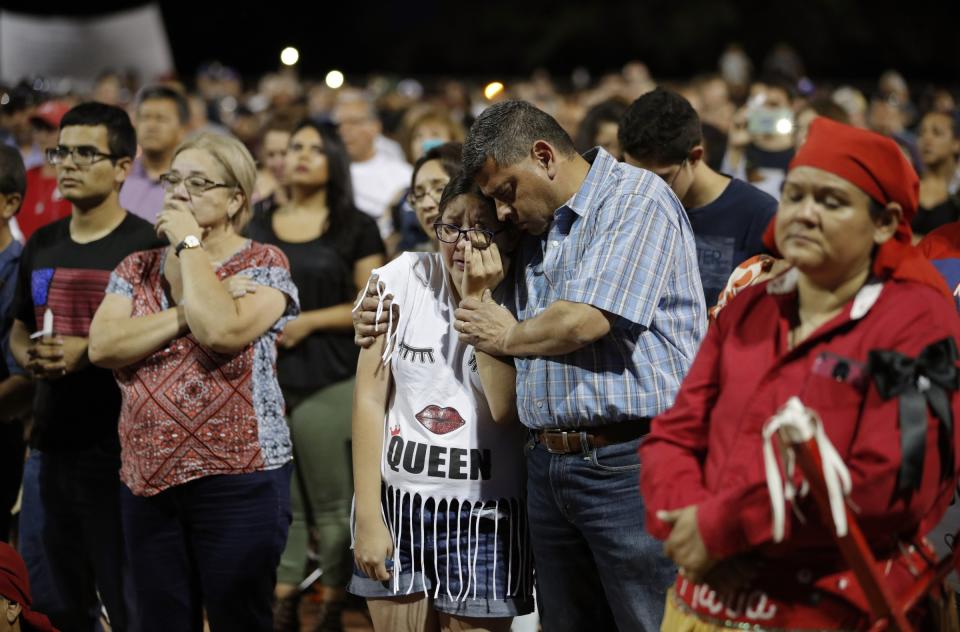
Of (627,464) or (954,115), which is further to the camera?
(954,115)

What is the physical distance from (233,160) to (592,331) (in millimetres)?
1664

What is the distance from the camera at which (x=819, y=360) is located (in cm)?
253

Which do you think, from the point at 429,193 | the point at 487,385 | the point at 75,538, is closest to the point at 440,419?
the point at 487,385

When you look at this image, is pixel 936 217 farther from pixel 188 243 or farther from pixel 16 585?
pixel 16 585

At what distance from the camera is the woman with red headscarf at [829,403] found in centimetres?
244

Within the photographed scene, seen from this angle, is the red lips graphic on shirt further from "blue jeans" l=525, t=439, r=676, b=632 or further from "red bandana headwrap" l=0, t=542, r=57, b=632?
"red bandana headwrap" l=0, t=542, r=57, b=632

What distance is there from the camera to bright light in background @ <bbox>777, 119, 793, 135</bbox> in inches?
287

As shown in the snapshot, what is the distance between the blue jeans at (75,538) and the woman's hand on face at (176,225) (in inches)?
38.4

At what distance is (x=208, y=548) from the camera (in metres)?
4.07

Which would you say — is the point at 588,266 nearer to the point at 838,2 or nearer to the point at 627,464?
the point at 627,464

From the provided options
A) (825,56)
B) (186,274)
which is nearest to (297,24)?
(825,56)

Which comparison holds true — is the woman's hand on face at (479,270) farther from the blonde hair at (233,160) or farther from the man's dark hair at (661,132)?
the man's dark hair at (661,132)

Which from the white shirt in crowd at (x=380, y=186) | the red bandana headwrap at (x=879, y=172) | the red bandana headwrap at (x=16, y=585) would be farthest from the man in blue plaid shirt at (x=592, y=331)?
the white shirt in crowd at (x=380, y=186)

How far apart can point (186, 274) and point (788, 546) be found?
220 centimetres
